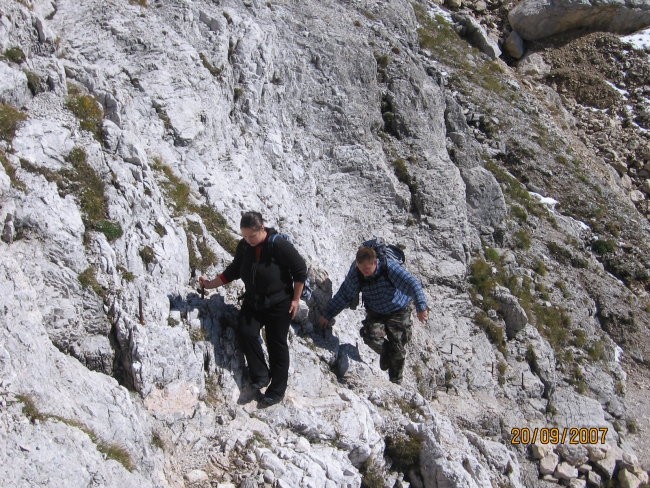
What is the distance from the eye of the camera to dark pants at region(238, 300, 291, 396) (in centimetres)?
844

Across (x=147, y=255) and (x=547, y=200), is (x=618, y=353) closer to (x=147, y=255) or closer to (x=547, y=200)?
(x=547, y=200)

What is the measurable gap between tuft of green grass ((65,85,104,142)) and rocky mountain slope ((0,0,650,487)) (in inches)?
2.0

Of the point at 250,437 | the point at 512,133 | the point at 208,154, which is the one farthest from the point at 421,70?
the point at 250,437

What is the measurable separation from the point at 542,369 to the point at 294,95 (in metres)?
10.5

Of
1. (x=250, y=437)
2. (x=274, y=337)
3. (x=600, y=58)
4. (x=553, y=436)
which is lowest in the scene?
(x=553, y=436)

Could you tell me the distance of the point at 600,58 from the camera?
3216cm

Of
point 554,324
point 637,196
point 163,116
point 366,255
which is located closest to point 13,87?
point 163,116

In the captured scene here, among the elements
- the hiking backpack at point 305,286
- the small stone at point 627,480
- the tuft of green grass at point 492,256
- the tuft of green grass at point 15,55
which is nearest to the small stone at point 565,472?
the small stone at point 627,480

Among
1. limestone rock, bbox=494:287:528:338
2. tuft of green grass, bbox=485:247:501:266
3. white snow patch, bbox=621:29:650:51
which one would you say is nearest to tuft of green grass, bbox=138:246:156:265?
limestone rock, bbox=494:287:528:338

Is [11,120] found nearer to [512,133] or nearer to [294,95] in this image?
[294,95]

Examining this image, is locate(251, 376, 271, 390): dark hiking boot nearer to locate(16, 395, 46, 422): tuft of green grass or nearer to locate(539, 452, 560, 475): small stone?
locate(16, 395, 46, 422): tuft of green grass

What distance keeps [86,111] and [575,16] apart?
31774 millimetres

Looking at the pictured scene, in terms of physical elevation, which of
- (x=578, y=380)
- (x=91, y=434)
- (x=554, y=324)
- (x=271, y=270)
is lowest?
(x=578, y=380)

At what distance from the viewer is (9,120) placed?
842 cm
